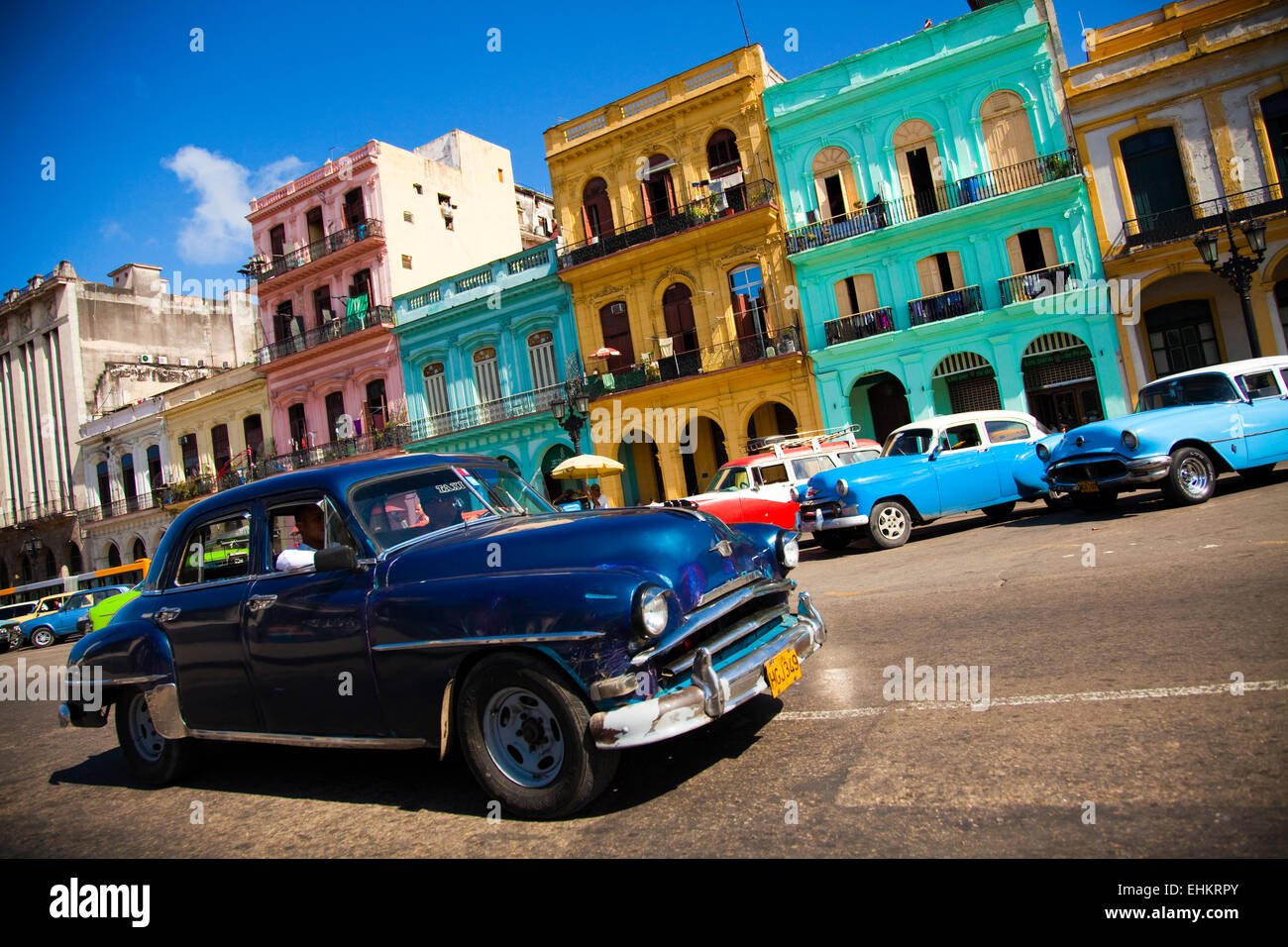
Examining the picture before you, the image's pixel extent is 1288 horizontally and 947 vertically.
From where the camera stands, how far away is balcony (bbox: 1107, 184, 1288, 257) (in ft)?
59.5

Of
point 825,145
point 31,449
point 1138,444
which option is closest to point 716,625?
point 1138,444

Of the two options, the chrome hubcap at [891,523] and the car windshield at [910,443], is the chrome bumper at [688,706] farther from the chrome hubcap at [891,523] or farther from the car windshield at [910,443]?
the car windshield at [910,443]


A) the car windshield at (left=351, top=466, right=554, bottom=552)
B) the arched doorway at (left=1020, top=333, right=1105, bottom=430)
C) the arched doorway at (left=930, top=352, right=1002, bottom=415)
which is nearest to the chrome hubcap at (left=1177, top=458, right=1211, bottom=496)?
the car windshield at (left=351, top=466, right=554, bottom=552)

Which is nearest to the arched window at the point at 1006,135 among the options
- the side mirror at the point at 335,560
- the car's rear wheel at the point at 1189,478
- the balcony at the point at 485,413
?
the car's rear wheel at the point at 1189,478

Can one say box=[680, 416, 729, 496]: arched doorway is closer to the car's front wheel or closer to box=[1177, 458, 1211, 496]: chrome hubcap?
box=[1177, 458, 1211, 496]: chrome hubcap

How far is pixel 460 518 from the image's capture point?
4.25 metres

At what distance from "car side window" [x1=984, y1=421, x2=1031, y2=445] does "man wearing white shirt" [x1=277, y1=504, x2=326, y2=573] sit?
32.2 feet

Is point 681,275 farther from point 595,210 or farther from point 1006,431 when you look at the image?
point 1006,431

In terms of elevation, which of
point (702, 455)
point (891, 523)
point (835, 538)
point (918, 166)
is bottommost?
point (835, 538)

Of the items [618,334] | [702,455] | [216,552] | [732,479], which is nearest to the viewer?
[216,552]

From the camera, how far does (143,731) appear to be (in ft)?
16.3

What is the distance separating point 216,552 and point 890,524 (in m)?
8.88

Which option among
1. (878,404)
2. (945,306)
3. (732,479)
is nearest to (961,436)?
(732,479)

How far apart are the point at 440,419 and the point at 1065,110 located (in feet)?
71.3
